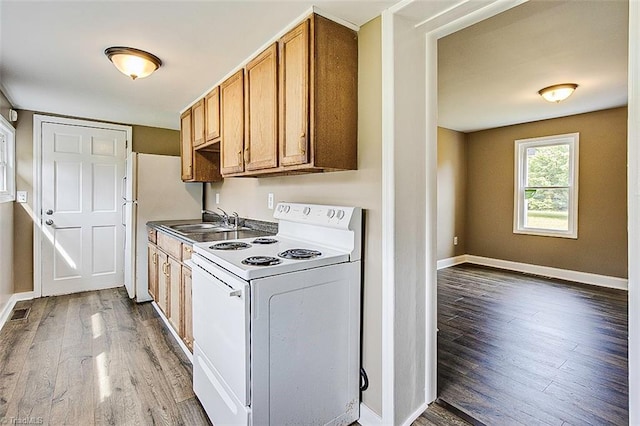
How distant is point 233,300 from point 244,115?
1.39 metres

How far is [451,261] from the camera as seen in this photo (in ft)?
17.9

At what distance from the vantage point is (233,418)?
1.50 m

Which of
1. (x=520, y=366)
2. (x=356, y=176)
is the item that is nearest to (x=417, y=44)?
(x=356, y=176)

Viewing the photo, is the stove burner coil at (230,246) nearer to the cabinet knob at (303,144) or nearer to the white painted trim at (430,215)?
the cabinet knob at (303,144)

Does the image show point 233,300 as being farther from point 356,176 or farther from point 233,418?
point 356,176

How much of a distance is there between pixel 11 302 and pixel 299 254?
11.9 ft

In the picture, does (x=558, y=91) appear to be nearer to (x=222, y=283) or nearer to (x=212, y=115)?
(x=212, y=115)

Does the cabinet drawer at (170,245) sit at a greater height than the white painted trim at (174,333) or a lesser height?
greater

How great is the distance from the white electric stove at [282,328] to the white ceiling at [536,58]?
5.40ft

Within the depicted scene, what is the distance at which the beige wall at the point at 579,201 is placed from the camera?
13.5ft

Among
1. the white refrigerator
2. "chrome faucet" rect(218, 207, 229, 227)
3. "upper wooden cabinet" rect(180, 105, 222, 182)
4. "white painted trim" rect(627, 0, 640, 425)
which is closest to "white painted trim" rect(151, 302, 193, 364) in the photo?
the white refrigerator

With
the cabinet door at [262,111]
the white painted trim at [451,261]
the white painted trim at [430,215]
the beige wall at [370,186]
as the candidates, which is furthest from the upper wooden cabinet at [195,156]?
the white painted trim at [451,261]

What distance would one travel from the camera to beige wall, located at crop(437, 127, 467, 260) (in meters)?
5.25

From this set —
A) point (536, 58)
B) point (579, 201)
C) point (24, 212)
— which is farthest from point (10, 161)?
point (579, 201)
